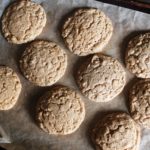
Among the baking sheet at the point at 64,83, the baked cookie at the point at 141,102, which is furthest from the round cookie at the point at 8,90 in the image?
the baked cookie at the point at 141,102

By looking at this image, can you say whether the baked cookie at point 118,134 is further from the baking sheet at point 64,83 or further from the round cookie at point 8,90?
the round cookie at point 8,90

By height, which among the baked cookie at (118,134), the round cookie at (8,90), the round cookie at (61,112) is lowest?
the baked cookie at (118,134)

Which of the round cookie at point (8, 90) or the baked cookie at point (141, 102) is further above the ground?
the round cookie at point (8, 90)

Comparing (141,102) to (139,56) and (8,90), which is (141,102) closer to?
(139,56)

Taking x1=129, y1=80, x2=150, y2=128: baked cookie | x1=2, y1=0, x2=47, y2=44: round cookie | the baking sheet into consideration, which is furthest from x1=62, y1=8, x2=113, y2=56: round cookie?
x1=129, y1=80, x2=150, y2=128: baked cookie

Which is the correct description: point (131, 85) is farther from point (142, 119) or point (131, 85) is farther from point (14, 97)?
point (14, 97)

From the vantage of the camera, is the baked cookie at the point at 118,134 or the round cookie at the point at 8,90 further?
the round cookie at the point at 8,90

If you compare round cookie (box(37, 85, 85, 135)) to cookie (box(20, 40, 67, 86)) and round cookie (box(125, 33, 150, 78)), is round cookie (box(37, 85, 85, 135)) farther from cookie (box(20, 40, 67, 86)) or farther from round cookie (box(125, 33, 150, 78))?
round cookie (box(125, 33, 150, 78))
